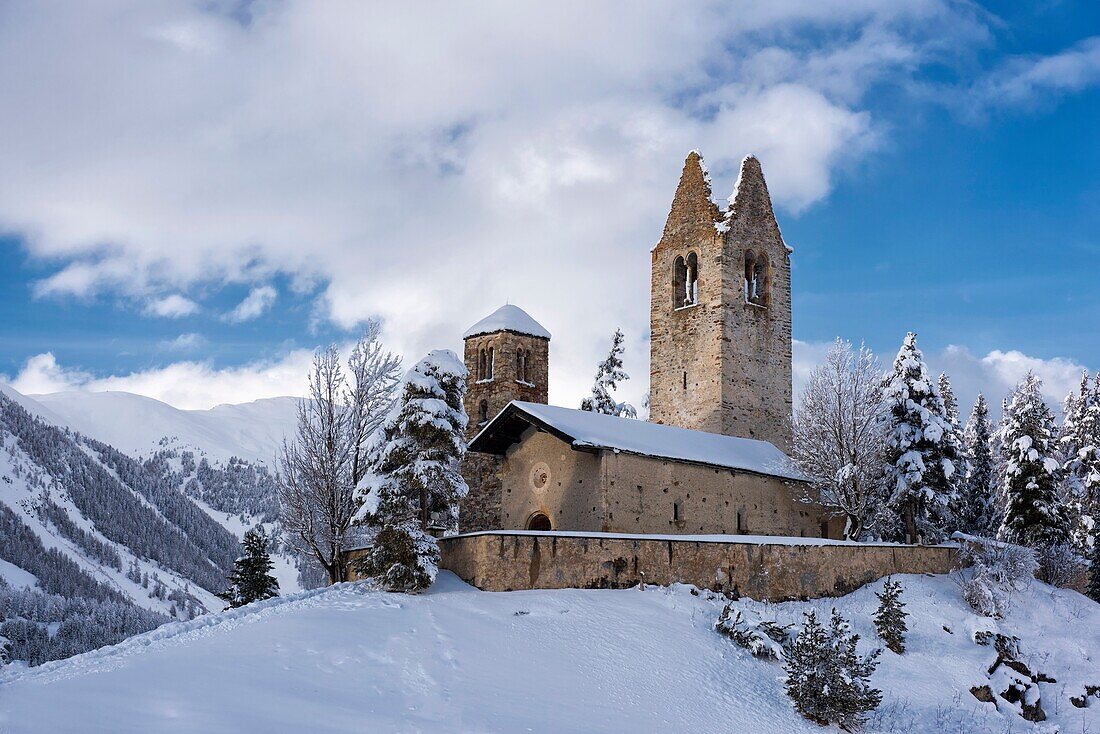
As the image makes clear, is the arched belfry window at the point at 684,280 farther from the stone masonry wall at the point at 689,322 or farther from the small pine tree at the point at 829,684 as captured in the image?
the small pine tree at the point at 829,684

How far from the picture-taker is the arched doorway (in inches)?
1147

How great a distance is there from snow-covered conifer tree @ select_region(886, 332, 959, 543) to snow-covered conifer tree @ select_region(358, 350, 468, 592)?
48.0 feet

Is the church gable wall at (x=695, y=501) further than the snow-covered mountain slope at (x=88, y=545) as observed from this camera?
No

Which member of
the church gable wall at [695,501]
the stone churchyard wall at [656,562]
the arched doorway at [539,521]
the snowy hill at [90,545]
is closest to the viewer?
the stone churchyard wall at [656,562]

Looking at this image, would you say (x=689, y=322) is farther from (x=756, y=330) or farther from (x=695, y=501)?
(x=695, y=501)

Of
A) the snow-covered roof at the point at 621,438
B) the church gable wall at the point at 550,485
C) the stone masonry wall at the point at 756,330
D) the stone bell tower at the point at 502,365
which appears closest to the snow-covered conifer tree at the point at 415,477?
the snow-covered roof at the point at 621,438

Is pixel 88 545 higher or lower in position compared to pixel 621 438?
lower

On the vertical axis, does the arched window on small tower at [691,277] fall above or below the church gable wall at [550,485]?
above

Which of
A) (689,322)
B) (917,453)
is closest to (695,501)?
(917,453)

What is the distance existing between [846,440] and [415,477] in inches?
664

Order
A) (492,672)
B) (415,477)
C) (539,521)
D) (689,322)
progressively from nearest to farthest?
(492,672), (415,477), (539,521), (689,322)

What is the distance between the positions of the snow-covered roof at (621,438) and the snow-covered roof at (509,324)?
1055cm

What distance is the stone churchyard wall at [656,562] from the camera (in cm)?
2208

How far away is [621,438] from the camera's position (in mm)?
29109
